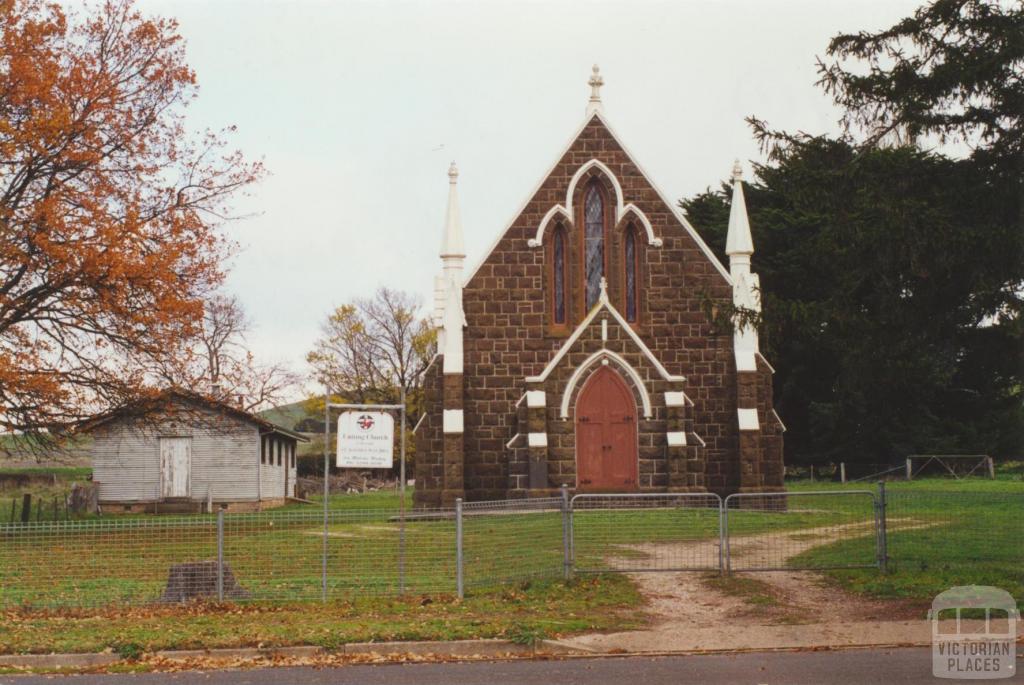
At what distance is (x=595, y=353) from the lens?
33.4 meters

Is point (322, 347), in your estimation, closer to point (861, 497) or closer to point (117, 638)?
point (861, 497)

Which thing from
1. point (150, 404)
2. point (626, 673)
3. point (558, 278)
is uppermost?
point (558, 278)

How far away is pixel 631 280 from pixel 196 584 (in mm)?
19759

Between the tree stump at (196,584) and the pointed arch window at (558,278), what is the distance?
18.3 m

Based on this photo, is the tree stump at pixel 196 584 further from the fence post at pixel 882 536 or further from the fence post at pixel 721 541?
the fence post at pixel 882 536

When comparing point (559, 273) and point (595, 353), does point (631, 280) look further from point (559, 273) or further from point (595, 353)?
point (595, 353)

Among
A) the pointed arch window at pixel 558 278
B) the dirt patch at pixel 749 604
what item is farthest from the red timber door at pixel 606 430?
the dirt patch at pixel 749 604

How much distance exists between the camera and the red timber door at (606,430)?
3341 cm

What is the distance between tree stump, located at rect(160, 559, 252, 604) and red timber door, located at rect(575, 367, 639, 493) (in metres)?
16.6

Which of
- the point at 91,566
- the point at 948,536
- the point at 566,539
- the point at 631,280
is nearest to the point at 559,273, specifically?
the point at 631,280

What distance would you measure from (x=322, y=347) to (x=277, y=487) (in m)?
24.9

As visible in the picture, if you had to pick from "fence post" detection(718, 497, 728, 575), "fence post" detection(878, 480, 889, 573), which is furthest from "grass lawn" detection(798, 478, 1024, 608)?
"fence post" detection(718, 497, 728, 575)

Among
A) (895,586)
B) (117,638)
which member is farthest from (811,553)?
(117,638)

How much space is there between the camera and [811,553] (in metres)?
20.2
